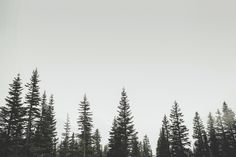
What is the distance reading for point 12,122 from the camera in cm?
3130

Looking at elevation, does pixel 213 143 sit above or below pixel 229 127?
below

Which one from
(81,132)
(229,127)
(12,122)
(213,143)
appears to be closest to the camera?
(12,122)

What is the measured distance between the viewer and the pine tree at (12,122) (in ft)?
102

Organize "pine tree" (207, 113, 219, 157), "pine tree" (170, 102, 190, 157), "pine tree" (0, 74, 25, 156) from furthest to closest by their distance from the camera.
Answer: "pine tree" (207, 113, 219, 157)
"pine tree" (170, 102, 190, 157)
"pine tree" (0, 74, 25, 156)

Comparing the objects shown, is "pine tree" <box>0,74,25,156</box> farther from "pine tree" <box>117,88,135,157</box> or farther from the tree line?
"pine tree" <box>117,88,135,157</box>

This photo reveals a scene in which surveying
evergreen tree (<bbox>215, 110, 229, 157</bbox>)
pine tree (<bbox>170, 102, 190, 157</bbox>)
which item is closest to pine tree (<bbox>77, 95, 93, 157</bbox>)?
pine tree (<bbox>170, 102, 190, 157</bbox>)

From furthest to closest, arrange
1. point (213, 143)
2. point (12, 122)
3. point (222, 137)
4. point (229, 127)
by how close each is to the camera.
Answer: point (213, 143) → point (222, 137) → point (229, 127) → point (12, 122)

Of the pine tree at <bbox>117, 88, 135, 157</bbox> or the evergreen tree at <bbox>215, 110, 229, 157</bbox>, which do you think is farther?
the evergreen tree at <bbox>215, 110, 229, 157</bbox>

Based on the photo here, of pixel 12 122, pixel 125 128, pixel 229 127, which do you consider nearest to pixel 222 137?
pixel 229 127

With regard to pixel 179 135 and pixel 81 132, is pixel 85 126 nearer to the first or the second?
pixel 81 132

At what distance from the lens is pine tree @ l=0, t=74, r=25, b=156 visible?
102 ft

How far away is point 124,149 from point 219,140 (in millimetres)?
30102

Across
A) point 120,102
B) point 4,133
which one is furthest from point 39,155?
point 120,102

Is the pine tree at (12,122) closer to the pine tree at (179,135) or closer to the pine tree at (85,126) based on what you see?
the pine tree at (85,126)
